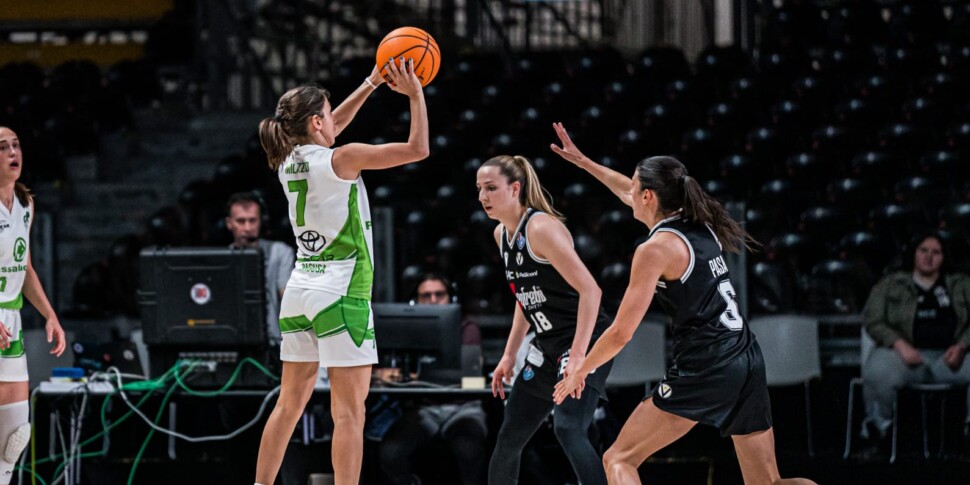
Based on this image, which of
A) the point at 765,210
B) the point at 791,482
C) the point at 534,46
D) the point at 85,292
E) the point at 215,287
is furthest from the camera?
the point at 534,46

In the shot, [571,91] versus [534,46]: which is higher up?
[534,46]

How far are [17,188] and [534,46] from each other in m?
11.2

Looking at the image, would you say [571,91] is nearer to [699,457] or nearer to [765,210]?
[765,210]

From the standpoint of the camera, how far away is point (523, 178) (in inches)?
211

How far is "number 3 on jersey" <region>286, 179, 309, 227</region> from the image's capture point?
4887mm

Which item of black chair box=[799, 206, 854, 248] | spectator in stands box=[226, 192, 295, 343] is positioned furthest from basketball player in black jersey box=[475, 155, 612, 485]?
black chair box=[799, 206, 854, 248]

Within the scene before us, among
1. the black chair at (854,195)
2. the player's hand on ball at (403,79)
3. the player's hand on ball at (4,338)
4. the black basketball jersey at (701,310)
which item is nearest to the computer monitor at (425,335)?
the player's hand on ball at (4,338)

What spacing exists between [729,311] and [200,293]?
304 centimetres

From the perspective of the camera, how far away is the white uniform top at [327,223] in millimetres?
4855

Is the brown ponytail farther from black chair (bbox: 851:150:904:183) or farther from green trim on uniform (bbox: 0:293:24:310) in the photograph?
black chair (bbox: 851:150:904:183)

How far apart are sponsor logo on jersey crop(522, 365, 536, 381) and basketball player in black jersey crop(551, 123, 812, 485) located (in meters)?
0.52

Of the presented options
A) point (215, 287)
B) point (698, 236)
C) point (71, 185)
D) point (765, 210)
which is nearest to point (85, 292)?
point (71, 185)

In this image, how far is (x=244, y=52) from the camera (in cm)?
1416

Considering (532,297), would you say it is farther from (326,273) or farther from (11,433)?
(11,433)
